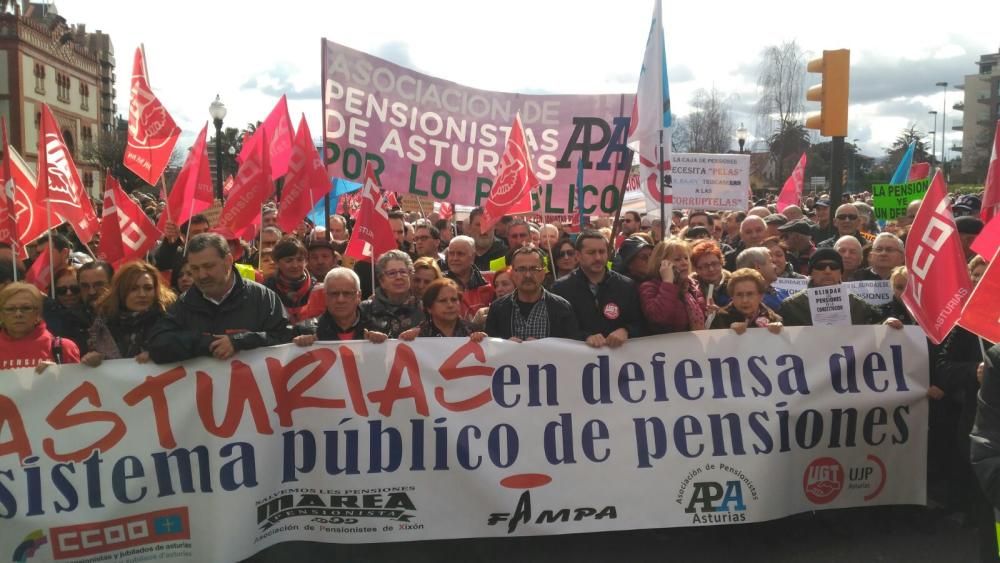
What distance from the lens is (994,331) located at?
138 inches

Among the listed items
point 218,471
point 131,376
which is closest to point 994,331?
point 218,471

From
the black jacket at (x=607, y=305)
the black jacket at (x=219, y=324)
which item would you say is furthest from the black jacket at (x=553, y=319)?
the black jacket at (x=219, y=324)

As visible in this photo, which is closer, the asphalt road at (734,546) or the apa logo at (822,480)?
the asphalt road at (734,546)

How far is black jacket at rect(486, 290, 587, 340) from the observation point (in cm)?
504

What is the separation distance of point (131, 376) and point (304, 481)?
1.03 m

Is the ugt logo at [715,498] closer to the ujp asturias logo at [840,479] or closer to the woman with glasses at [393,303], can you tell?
the ujp asturias logo at [840,479]

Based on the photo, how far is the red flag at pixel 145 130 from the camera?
7.98 metres

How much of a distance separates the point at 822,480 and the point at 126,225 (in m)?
5.78

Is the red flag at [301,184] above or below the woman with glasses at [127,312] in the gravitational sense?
above

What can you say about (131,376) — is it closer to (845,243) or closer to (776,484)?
(776,484)

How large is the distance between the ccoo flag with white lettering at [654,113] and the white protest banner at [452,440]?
244cm

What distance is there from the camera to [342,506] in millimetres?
4535

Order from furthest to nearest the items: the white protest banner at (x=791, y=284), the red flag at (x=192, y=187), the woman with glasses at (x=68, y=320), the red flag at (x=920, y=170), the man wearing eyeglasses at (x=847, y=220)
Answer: the red flag at (x=920, y=170)
the man wearing eyeglasses at (x=847, y=220)
the red flag at (x=192, y=187)
the white protest banner at (x=791, y=284)
the woman with glasses at (x=68, y=320)

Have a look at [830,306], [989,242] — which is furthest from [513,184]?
[989,242]
